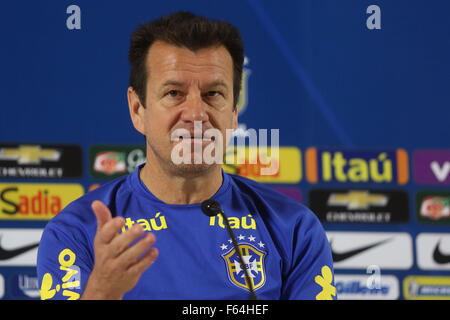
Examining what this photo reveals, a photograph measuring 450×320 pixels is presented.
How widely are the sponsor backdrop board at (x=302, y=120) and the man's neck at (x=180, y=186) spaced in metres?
1.30

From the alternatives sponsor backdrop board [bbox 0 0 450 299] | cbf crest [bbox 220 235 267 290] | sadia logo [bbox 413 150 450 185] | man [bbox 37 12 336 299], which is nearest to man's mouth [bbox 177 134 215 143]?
man [bbox 37 12 336 299]

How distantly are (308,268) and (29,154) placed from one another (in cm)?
171

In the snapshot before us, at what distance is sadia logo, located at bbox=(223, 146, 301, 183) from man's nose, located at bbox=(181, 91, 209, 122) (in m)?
1.42

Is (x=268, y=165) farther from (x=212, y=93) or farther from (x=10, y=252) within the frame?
(x=212, y=93)

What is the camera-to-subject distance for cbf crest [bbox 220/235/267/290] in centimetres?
137

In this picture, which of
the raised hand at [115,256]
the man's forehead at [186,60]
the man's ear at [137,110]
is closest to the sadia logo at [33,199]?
the man's ear at [137,110]

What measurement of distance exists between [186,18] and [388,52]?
5.39ft

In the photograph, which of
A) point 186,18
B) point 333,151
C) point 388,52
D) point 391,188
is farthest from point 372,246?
point 186,18

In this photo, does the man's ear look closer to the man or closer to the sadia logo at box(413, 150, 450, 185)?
the man

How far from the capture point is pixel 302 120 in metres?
2.87

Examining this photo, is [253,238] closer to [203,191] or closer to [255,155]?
[203,191]

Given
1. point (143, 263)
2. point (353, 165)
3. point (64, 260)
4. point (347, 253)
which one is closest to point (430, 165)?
point (353, 165)

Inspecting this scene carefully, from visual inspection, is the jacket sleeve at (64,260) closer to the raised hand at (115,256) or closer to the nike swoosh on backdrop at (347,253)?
the raised hand at (115,256)
